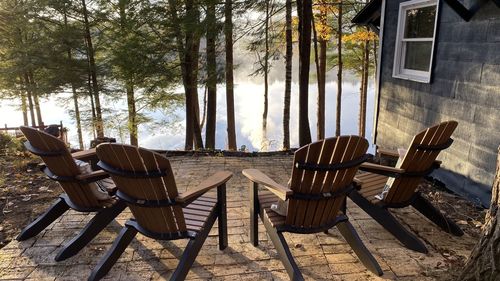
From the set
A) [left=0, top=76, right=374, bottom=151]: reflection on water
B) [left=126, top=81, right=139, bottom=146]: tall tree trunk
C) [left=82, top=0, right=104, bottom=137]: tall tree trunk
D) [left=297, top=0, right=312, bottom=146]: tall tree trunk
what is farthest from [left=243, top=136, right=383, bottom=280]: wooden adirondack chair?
[left=82, top=0, right=104, bottom=137]: tall tree trunk

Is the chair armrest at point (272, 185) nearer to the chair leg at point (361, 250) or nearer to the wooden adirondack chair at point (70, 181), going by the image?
the chair leg at point (361, 250)

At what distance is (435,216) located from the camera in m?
2.77

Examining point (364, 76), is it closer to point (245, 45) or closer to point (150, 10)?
point (245, 45)

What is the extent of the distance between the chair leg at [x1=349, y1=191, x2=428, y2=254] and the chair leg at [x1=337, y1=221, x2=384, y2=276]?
389mm

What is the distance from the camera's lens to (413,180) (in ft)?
8.20

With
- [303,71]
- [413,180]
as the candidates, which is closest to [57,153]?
[413,180]

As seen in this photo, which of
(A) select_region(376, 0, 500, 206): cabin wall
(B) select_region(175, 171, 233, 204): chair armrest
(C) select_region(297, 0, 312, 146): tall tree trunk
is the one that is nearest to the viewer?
(B) select_region(175, 171, 233, 204): chair armrest

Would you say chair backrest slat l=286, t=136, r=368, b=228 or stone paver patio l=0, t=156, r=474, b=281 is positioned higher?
chair backrest slat l=286, t=136, r=368, b=228

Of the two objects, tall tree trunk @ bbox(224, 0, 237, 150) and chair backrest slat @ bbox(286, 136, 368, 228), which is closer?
chair backrest slat @ bbox(286, 136, 368, 228)

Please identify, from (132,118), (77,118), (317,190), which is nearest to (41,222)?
(317,190)

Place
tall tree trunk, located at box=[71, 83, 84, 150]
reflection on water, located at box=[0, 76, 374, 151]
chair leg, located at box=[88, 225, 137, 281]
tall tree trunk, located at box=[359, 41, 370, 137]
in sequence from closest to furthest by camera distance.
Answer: chair leg, located at box=[88, 225, 137, 281], tall tree trunk, located at box=[71, 83, 84, 150], tall tree trunk, located at box=[359, 41, 370, 137], reflection on water, located at box=[0, 76, 374, 151]

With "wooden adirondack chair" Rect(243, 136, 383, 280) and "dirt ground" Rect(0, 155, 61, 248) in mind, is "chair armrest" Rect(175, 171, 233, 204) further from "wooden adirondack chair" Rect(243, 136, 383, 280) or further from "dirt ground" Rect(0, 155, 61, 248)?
"dirt ground" Rect(0, 155, 61, 248)

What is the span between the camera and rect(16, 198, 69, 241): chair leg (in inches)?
102

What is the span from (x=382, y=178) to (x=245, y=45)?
18.6 ft
